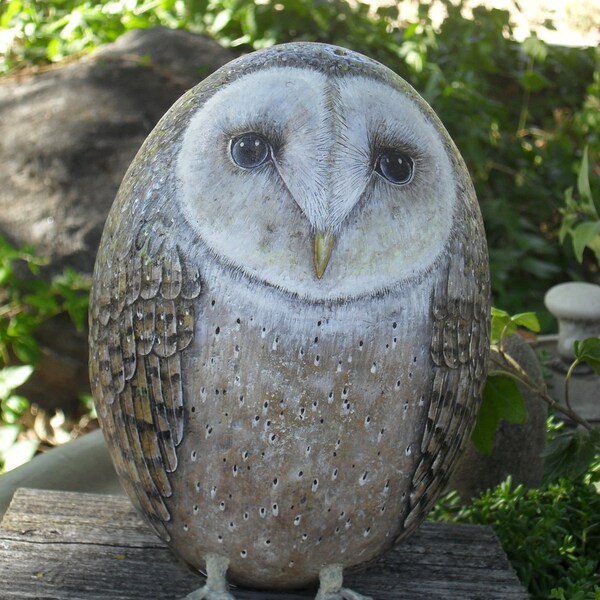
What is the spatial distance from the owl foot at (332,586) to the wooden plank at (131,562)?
0.35 ft

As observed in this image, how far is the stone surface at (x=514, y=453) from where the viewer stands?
3016mm

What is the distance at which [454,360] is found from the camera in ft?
6.25

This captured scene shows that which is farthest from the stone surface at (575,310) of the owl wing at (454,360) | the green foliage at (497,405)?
the owl wing at (454,360)

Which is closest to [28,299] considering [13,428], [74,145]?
[13,428]

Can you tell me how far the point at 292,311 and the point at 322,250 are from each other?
136 millimetres

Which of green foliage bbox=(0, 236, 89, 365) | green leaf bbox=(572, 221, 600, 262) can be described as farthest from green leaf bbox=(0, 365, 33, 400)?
green leaf bbox=(572, 221, 600, 262)

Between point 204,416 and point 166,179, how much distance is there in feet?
Result: 1.68

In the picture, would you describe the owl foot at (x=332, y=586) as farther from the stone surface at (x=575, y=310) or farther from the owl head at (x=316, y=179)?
the stone surface at (x=575, y=310)

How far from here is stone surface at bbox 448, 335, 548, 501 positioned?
3.02m

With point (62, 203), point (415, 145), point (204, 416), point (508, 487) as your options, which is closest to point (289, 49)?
point (415, 145)

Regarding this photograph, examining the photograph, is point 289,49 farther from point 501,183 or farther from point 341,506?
point 501,183

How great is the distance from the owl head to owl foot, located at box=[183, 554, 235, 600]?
671 millimetres

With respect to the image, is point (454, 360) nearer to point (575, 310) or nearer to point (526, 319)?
point (526, 319)

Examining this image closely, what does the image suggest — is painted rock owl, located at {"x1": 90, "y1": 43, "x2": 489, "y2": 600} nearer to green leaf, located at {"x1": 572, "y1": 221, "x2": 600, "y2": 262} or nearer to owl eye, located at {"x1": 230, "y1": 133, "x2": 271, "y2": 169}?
owl eye, located at {"x1": 230, "y1": 133, "x2": 271, "y2": 169}
